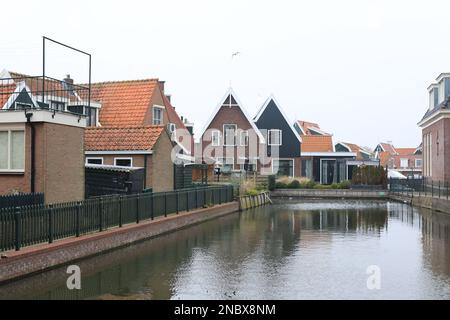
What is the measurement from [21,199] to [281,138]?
39452mm

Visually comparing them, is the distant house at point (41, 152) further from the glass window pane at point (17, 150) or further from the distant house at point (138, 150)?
the distant house at point (138, 150)

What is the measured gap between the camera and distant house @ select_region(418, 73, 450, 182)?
1494 inches

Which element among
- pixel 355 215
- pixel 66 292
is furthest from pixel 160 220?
pixel 355 215

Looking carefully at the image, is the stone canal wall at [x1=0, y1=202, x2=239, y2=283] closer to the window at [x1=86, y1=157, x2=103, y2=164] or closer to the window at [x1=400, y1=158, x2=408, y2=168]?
the window at [x1=86, y1=157, x2=103, y2=164]

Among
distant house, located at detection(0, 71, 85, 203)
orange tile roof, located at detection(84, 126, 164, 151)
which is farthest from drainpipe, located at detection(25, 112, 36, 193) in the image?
orange tile roof, located at detection(84, 126, 164, 151)

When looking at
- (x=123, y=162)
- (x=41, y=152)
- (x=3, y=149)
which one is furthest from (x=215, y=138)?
(x=41, y=152)

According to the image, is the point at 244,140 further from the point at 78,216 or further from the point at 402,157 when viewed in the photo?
the point at 402,157

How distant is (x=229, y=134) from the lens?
167 ft

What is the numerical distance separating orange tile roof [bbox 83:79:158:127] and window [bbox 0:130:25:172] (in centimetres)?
1505

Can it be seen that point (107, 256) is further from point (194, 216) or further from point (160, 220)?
point (194, 216)

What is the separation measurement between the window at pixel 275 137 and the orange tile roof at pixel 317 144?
356cm

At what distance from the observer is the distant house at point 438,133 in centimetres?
3794
